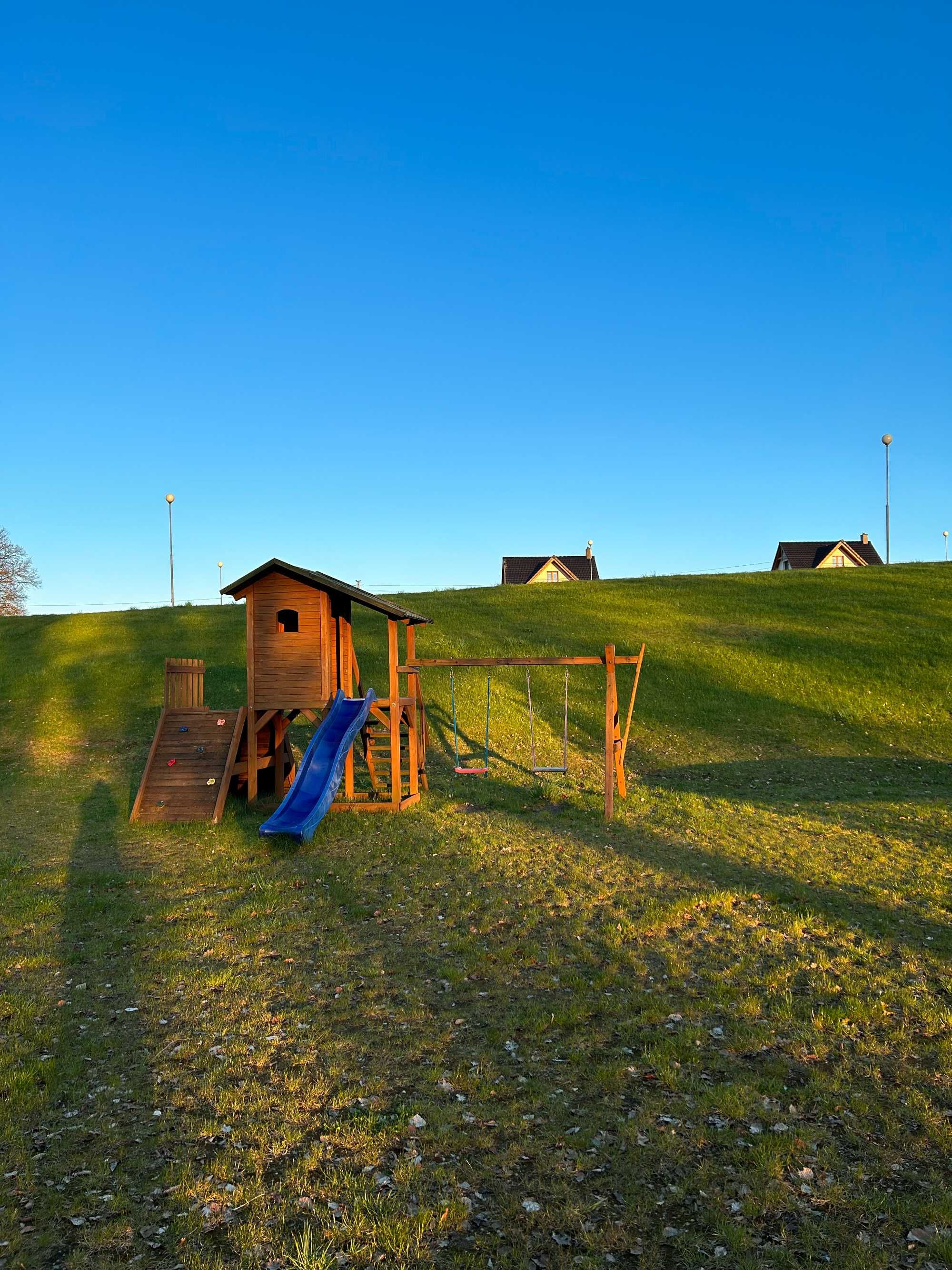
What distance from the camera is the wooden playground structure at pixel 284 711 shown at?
1619 centimetres

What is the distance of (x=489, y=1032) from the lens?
695cm

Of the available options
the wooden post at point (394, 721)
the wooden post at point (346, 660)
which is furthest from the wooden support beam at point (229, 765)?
the wooden post at point (394, 721)

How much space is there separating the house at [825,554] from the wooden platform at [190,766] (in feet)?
206

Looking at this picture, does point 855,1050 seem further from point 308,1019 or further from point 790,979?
point 308,1019

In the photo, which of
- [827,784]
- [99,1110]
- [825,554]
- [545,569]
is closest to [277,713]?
[99,1110]

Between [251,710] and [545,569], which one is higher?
[545,569]

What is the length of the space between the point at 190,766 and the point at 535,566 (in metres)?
56.1

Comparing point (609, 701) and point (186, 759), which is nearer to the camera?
point (609, 701)

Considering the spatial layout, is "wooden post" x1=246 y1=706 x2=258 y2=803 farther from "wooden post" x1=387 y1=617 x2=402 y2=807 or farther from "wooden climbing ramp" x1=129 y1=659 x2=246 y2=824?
"wooden post" x1=387 y1=617 x2=402 y2=807

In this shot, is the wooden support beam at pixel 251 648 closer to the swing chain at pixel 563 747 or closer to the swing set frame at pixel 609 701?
the swing set frame at pixel 609 701

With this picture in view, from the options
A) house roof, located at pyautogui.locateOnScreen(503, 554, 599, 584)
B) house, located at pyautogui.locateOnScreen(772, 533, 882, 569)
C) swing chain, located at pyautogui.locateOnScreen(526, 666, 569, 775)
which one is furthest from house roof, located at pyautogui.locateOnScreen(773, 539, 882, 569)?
swing chain, located at pyautogui.locateOnScreen(526, 666, 569, 775)

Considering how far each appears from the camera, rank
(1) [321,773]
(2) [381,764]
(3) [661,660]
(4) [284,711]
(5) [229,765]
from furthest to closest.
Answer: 1. (3) [661,660]
2. (2) [381,764]
3. (4) [284,711]
4. (5) [229,765]
5. (1) [321,773]

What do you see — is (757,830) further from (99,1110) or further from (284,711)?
(99,1110)

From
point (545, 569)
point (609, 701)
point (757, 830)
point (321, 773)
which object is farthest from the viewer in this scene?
point (545, 569)
